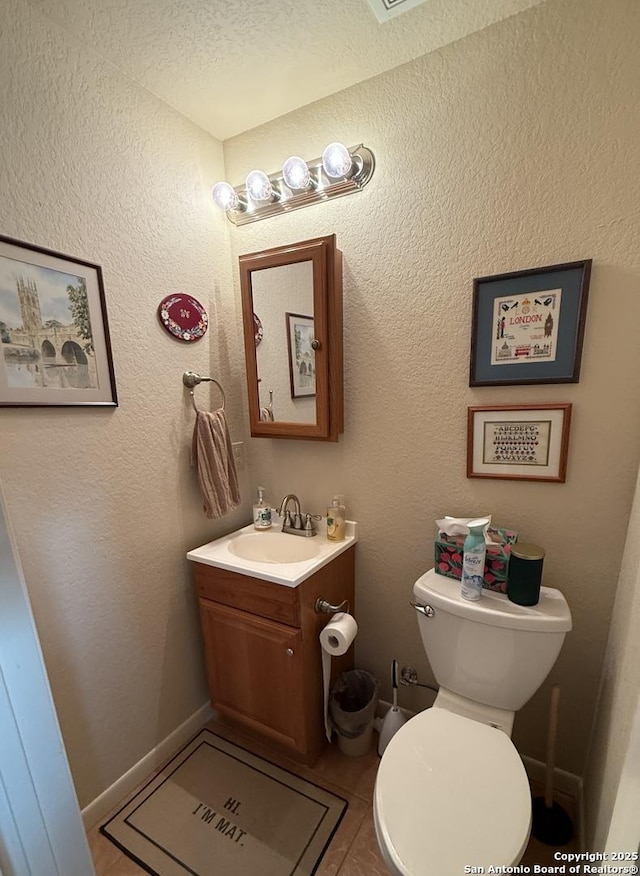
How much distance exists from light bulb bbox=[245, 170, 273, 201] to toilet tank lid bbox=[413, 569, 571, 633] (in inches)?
60.7

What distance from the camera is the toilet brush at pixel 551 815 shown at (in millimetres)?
1109

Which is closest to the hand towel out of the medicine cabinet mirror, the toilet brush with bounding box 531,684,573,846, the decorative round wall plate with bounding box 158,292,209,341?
the medicine cabinet mirror

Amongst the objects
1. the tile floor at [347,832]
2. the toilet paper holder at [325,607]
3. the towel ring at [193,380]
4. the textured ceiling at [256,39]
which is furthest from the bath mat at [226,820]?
the textured ceiling at [256,39]

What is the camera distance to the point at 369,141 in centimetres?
127

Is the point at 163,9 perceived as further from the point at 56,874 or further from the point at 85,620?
the point at 56,874

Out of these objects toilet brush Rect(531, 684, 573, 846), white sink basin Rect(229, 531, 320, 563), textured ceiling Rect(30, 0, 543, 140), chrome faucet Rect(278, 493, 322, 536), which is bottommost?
toilet brush Rect(531, 684, 573, 846)

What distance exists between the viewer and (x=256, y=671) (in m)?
1.35

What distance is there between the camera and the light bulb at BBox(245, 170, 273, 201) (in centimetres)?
135

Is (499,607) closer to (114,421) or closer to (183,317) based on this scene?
(114,421)

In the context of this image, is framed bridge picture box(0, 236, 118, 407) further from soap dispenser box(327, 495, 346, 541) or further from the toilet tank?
the toilet tank

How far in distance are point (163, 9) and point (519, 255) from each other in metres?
1.24

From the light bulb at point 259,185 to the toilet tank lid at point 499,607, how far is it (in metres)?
1.54

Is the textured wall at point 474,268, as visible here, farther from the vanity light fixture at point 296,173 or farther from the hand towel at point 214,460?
the hand towel at point 214,460

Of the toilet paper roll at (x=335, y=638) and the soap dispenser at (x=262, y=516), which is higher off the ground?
the soap dispenser at (x=262, y=516)
